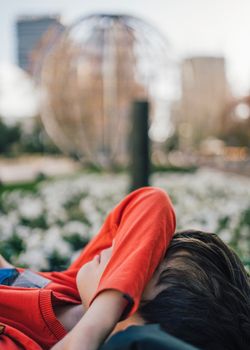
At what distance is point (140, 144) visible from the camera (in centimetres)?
464

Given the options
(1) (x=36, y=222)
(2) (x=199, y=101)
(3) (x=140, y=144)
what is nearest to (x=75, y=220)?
(1) (x=36, y=222)

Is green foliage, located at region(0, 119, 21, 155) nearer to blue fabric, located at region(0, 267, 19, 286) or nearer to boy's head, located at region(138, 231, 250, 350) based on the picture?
blue fabric, located at region(0, 267, 19, 286)

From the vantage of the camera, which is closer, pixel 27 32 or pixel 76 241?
pixel 76 241

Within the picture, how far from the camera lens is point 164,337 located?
115 centimetres

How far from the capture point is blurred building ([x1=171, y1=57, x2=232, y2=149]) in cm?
1106

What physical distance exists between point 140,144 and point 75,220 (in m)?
0.86

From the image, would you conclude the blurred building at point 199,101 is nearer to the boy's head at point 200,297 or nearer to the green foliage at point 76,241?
the green foliage at point 76,241

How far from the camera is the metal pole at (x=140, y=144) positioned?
464 cm

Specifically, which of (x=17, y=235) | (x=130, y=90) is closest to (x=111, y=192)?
(x=17, y=235)

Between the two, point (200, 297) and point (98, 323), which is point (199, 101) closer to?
point (200, 297)

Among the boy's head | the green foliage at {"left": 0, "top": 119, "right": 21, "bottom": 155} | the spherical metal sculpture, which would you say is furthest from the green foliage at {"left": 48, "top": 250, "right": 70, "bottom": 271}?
the green foliage at {"left": 0, "top": 119, "right": 21, "bottom": 155}

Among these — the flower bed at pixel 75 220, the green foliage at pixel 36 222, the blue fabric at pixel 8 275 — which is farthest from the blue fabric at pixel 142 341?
the green foliage at pixel 36 222

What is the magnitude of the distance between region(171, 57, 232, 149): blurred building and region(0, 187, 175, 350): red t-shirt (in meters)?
9.05

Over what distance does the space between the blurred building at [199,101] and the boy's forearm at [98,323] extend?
9439 mm
